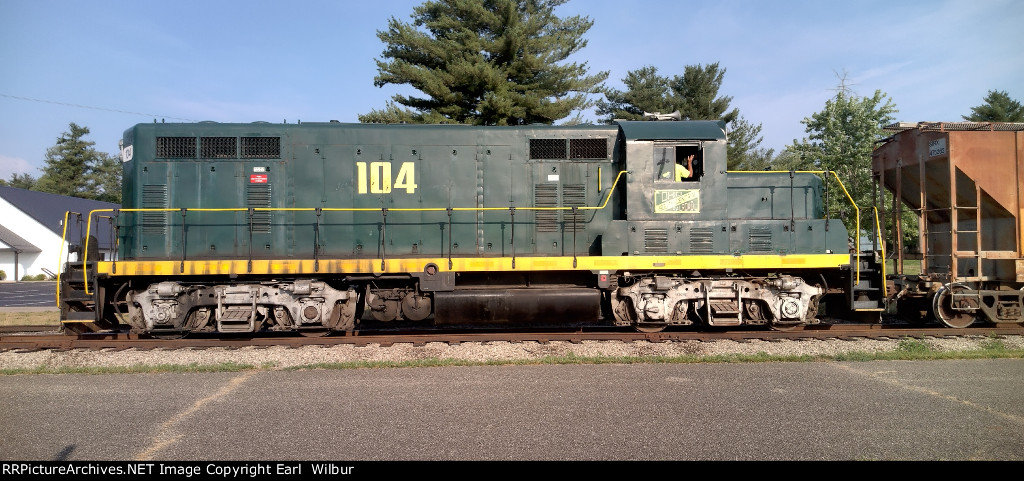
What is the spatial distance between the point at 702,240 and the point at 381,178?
5.10 meters

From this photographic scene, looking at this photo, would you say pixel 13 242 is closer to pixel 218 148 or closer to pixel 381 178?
pixel 218 148

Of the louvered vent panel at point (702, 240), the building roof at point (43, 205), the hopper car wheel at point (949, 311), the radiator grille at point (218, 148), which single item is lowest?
the hopper car wheel at point (949, 311)

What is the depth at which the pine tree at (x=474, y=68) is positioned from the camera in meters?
19.0

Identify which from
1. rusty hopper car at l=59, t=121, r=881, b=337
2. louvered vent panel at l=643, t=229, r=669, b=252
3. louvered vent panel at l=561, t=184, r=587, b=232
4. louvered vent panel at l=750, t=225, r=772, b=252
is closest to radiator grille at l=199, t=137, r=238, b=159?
rusty hopper car at l=59, t=121, r=881, b=337

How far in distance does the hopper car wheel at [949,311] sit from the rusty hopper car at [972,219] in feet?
0.04

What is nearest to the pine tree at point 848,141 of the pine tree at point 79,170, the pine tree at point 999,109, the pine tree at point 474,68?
the pine tree at point 474,68

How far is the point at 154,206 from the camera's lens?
8.89 m

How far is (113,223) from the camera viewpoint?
8.63 m

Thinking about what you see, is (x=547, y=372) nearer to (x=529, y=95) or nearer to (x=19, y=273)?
(x=529, y=95)

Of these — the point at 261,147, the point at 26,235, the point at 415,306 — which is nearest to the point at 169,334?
the point at 261,147

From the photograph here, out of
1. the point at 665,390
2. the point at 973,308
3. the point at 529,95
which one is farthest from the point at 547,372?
the point at 529,95

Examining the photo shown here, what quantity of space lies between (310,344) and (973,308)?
10445 millimetres

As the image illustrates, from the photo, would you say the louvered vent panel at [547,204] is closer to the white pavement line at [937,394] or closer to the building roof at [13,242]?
the white pavement line at [937,394]

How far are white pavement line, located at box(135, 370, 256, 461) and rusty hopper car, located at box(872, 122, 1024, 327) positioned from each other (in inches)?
396
